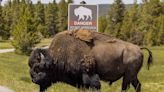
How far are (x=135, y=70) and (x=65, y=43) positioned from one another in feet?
5.65

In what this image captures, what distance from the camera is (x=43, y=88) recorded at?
35.9 ft

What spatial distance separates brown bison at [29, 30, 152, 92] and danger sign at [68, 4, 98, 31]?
7.28 metres

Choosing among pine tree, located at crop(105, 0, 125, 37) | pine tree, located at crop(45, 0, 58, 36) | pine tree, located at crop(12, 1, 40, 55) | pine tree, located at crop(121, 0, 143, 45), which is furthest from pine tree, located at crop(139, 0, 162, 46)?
pine tree, located at crop(12, 1, 40, 55)

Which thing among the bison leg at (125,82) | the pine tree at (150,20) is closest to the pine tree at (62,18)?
the pine tree at (150,20)

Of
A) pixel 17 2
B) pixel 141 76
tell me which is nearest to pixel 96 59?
pixel 141 76

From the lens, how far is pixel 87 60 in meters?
10.3

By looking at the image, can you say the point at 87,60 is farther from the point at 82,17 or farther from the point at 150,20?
the point at 150,20

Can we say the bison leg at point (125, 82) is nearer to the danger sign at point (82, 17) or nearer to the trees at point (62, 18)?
the danger sign at point (82, 17)

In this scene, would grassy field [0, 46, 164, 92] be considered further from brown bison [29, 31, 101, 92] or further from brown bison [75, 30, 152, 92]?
brown bison [75, 30, 152, 92]

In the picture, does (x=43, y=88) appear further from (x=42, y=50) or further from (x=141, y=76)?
(x=141, y=76)

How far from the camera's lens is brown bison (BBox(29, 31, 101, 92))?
406 inches

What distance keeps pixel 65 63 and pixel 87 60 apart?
50cm

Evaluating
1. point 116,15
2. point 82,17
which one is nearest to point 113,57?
point 82,17


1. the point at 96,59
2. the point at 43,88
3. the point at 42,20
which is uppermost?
the point at 96,59
